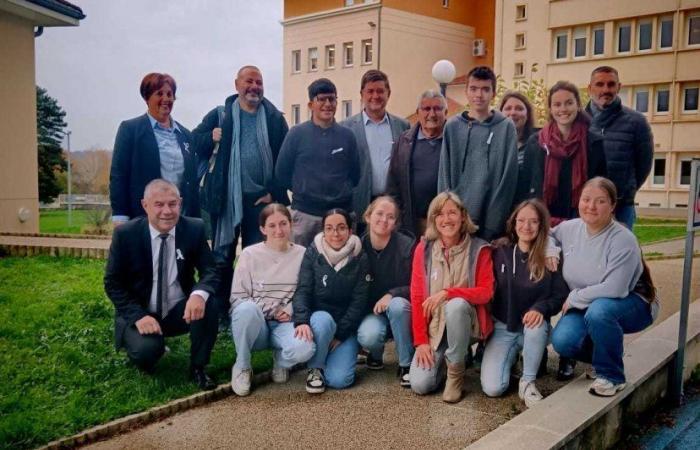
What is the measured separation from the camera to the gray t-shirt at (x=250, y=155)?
18.2 feet

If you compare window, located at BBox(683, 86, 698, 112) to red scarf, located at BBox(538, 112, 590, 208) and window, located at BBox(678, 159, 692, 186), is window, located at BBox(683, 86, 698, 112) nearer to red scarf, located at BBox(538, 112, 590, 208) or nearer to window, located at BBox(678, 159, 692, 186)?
window, located at BBox(678, 159, 692, 186)

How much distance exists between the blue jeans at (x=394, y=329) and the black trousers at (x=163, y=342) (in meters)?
1.05

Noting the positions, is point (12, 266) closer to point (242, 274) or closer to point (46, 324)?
point (46, 324)

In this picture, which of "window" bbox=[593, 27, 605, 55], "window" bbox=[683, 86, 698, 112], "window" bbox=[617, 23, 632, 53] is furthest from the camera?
"window" bbox=[593, 27, 605, 55]

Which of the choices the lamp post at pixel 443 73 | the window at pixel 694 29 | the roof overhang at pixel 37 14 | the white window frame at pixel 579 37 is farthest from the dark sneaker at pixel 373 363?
the white window frame at pixel 579 37

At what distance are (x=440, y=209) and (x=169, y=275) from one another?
1.91 m

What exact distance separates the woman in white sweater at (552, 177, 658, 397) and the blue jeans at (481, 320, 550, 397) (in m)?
0.16

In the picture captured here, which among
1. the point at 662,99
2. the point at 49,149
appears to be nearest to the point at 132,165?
the point at 49,149

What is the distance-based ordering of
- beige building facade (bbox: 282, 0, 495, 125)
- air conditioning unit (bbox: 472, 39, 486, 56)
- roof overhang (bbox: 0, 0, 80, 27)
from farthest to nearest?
air conditioning unit (bbox: 472, 39, 486, 56) → beige building facade (bbox: 282, 0, 495, 125) → roof overhang (bbox: 0, 0, 80, 27)

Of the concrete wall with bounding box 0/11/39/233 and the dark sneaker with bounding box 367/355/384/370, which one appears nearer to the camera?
the dark sneaker with bounding box 367/355/384/370

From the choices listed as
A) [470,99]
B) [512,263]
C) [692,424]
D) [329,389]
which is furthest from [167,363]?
[692,424]

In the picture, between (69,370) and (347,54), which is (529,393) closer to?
(69,370)

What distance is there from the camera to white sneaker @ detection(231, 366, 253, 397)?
4.52 m

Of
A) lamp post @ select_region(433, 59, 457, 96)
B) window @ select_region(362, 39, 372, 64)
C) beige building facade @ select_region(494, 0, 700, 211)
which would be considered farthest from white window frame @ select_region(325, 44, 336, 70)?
lamp post @ select_region(433, 59, 457, 96)
